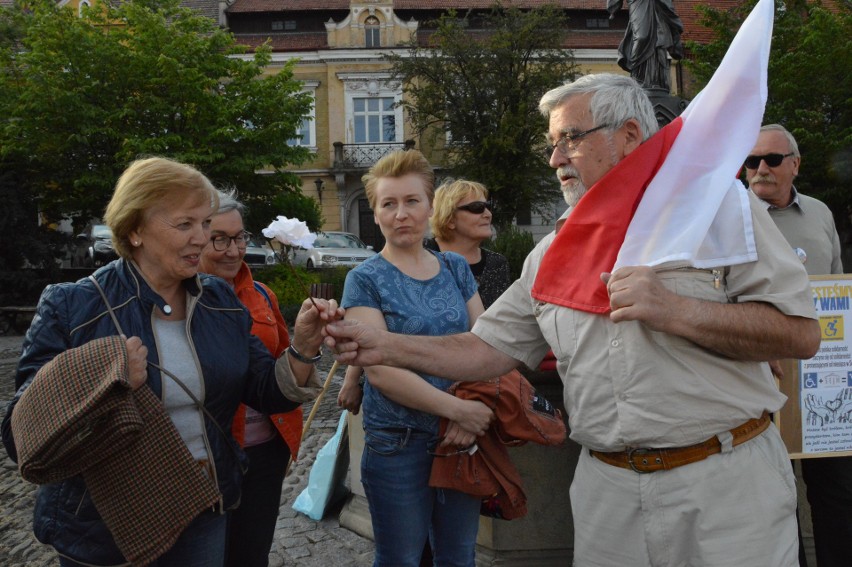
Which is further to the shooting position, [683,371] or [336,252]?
[336,252]

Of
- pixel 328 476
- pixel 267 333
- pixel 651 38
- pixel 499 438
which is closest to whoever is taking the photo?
pixel 499 438

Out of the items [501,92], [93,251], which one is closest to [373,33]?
[501,92]

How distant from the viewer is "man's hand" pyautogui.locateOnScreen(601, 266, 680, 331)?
1766 millimetres

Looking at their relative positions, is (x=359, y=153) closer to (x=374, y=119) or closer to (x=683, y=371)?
(x=374, y=119)

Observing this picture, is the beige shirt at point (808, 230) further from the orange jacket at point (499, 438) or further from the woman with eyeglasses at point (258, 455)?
the woman with eyeglasses at point (258, 455)

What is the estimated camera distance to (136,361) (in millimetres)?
2014

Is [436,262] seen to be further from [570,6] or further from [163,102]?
[570,6]

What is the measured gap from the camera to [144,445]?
81.0 inches

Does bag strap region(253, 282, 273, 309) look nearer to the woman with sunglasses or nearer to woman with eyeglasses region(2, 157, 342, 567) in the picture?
woman with eyeglasses region(2, 157, 342, 567)

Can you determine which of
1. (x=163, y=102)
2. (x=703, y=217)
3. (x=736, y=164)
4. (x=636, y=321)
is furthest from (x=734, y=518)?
(x=163, y=102)

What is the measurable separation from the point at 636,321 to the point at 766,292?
12.3 inches

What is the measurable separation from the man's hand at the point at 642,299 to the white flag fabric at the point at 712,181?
8 centimetres

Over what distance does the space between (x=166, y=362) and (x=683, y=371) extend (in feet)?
4.77

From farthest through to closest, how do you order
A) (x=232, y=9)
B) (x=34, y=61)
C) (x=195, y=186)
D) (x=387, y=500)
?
(x=232, y=9), (x=34, y=61), (x=387, y=500), (x=195, y=186)
